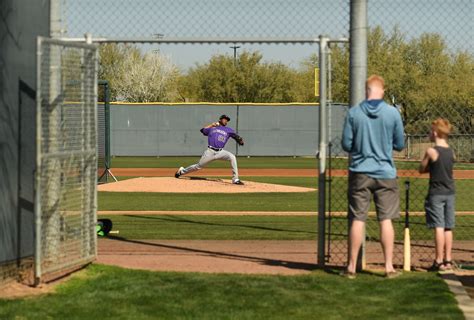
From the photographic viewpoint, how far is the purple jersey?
2305 cm

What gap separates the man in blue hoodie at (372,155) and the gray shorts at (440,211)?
64 centimetres

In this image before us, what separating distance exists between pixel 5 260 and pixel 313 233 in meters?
5.95

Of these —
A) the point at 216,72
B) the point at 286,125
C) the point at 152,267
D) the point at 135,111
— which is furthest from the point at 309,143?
the point at 152,267

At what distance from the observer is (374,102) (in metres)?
9.16

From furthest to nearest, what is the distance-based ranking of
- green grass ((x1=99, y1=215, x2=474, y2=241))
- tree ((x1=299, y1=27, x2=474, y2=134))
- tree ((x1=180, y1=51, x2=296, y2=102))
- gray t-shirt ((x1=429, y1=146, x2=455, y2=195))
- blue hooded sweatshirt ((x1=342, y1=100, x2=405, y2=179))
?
tree ((x1=180, y1=51, x2=296, y2=102)) → tree ((x1=299, y1=27, x2=474, y2=134)) → green grass ((x1=99, y1=215, x2=474, y2=241)) → gray t-shirt ((x1=429, y1=146, x2=455, y2=195)) → blue hooded sweatshirt ((x1=342, y1=100, x2=405, y2=179))

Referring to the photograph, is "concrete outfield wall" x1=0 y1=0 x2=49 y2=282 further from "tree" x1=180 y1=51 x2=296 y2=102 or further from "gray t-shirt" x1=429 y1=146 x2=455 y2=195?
"tree" x1=180 y1=51 x2=296 y2=102

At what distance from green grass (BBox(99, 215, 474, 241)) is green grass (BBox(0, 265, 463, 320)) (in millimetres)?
3727

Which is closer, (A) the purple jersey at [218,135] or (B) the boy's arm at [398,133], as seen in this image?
(B) the boy's arm at [398,133]

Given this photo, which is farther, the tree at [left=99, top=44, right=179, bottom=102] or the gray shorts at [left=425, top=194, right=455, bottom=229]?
the tree at [left=99, top=44, right=179, bottom=102]

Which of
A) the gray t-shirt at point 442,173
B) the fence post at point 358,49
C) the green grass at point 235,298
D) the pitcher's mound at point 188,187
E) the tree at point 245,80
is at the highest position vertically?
the tree at point 245,80

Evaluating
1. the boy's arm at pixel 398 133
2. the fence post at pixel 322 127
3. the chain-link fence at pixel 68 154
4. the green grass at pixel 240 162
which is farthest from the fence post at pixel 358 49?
the green grass at pixel 240 162

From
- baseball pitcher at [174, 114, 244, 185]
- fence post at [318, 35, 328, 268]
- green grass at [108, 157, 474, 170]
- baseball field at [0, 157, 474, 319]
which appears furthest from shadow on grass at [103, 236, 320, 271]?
green grass at [108, 157, 474, 170]

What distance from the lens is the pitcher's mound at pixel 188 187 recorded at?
22438mm

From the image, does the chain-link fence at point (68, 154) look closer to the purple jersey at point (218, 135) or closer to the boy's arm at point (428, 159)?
the boy's arm at point (428, 159)
